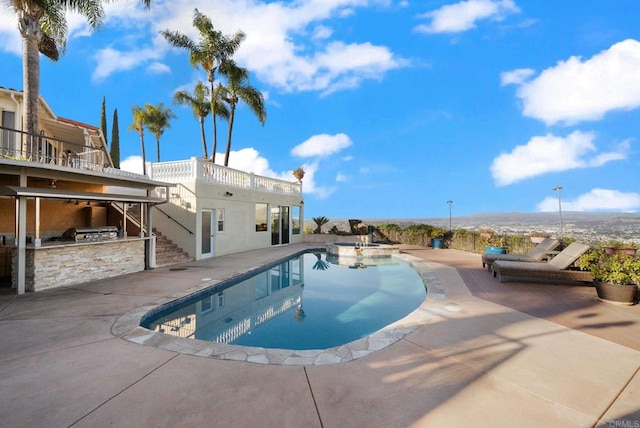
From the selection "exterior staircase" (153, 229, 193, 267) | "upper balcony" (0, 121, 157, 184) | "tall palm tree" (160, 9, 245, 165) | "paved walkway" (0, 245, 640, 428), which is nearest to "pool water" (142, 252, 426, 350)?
"paved walkway" (0, 245, 640, 428)

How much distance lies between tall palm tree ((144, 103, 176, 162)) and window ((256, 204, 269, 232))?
71.1 ft

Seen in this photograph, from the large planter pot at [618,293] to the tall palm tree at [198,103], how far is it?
21874mm

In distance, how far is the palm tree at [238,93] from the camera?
63.5 ft

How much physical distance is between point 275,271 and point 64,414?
9.21m

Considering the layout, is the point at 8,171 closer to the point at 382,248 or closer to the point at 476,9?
the point at 382,248

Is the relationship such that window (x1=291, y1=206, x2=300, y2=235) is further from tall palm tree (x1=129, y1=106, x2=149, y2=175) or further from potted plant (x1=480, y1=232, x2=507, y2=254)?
tall palm tree (x1=129, y1=106, x2=149, y2=175)

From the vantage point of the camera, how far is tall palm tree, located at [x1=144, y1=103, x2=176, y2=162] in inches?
1203

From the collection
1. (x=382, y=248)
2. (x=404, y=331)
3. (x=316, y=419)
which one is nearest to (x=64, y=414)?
(x=316, y=419)

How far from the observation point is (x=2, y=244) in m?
8.80

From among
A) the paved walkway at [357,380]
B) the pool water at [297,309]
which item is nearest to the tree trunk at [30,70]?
the paved walkway at [357,380]

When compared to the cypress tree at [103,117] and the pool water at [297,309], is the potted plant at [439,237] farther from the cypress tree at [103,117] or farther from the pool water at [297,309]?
the cypress tree at [103,117]

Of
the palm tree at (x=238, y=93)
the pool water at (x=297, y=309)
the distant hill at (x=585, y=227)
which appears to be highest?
the palm tree at (x=238, y=93)

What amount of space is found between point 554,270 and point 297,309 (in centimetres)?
725

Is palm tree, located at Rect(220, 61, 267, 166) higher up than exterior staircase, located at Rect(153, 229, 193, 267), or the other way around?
palm tree, located at Rect(220, 61, 267, 166)
